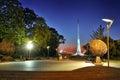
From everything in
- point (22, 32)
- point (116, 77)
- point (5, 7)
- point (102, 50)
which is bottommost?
point (116, 77)

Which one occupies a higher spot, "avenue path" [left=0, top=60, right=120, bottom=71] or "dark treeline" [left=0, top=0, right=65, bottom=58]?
"dark treeline" [left=0, top=0, right=65, bottom=58]

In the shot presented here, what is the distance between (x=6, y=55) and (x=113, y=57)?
25.9 m

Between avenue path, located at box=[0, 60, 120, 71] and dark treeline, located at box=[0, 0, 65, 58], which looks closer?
avenue path, located at box=[0, 60, 120, 71]

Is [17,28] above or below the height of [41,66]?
above

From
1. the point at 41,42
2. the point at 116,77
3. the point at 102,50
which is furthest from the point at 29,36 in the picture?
the point at 116,77

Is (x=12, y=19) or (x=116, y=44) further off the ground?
(x=12, y=19)

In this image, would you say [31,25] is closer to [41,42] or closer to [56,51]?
[41,42]

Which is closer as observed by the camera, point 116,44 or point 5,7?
point 5,7

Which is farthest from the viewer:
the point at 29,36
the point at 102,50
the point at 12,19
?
the point at 29,36

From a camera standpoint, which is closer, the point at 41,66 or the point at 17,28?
the point at 41,66

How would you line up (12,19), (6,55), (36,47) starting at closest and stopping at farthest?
(6,55) < (12,19) < (36,47)

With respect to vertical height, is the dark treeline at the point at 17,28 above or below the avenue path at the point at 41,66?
above

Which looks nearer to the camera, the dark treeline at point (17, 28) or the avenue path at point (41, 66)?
the avenue path at point (41, 66)

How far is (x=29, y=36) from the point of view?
56.5m
